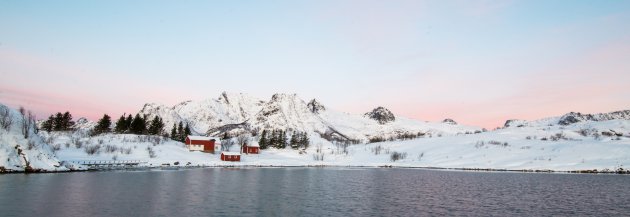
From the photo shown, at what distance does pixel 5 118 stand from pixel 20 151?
7758mm

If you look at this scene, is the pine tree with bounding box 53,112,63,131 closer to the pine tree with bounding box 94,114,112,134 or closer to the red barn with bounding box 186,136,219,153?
the pine tree with bounding box 94,114,112,134

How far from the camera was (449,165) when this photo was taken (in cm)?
13825

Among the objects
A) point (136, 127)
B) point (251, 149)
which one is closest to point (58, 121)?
point (136, 127)

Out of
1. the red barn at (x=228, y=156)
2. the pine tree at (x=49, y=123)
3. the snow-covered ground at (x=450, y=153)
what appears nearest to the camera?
the snow-covered ground at (x=450, y=153)

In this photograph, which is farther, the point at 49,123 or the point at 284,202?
the point at 49,123

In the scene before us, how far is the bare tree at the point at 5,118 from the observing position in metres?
76.9

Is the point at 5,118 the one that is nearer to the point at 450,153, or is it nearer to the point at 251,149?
the point at 251,149

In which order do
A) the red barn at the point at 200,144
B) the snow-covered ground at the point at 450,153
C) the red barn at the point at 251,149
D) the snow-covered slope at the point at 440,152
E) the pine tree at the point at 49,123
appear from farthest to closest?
the red barn at the point at 251,149
the pine tree at the point at 49,123
the red barn at the point at 200,144
the snow-covered ground at the point at 450,153
the snow-covered slope at the point at 440,152

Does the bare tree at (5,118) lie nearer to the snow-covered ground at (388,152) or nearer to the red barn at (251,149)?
the snow-covered ground at (388,152)

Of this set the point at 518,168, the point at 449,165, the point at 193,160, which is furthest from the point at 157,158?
the point at 518,168

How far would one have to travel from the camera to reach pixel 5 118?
78312 millimetres

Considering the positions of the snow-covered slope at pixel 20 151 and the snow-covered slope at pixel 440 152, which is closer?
the snow-covered slope at pixel 20 151

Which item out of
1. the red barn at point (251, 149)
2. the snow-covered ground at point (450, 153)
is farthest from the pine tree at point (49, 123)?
the red barn at point (251, 149)

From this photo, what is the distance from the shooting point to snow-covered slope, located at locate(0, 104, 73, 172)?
2830 inches
